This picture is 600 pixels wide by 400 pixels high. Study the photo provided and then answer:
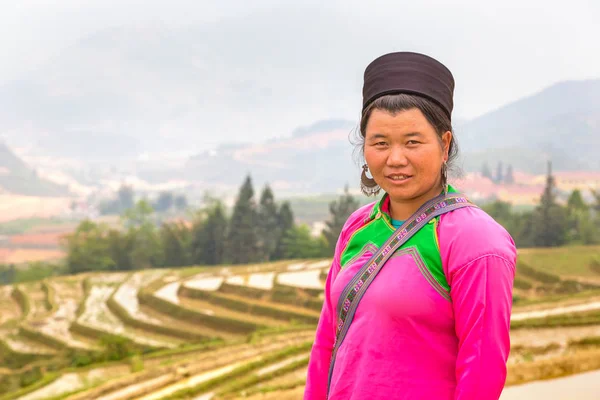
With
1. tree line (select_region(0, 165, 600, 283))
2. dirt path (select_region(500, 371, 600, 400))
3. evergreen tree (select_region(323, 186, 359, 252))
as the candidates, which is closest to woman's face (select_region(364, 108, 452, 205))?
dirt path (select_region(500, 371, 600, 400))

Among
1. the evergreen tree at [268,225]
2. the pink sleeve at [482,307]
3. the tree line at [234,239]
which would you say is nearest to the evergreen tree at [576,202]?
the tree line at [234,239]

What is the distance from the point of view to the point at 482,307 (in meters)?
1.66

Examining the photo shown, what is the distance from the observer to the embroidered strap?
6.13 feet

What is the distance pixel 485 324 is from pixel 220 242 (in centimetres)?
3602

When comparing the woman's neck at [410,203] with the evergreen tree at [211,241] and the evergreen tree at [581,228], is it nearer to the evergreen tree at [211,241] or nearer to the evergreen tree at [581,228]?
the evergreen tree at [581,228]

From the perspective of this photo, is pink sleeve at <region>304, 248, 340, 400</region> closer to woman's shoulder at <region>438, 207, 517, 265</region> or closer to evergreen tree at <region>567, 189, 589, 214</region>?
woman's shoulder at <region>438, 207, 517, 265</region>

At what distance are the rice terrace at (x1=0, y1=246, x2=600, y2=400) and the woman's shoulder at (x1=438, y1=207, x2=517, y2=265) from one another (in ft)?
14.1

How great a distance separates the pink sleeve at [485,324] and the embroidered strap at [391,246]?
0.77 feet

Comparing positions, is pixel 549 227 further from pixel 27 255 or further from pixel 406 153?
pixel 27 255

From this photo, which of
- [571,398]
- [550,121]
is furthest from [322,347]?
[550,121]

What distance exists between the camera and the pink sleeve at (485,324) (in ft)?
5.45

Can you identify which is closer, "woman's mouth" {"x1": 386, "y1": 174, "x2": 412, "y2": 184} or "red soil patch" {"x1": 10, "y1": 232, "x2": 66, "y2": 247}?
"woman's mouth" {"x1": 386, "y1": 174, "x2": 412, "y2": 184}

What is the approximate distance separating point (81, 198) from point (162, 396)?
520 feet

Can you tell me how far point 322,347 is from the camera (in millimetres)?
2191
